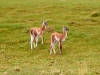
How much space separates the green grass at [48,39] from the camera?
14953 millimetres

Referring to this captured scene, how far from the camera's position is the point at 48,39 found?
24438 mm

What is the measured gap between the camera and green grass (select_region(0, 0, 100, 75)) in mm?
14953

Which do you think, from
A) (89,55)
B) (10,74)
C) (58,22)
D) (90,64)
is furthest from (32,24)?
(10,74)

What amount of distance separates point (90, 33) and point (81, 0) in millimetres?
21601

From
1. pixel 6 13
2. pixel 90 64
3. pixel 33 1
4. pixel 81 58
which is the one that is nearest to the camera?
pixel 90 64

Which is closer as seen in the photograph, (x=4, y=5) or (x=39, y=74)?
(x=39, y=74)

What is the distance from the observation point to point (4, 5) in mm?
41188

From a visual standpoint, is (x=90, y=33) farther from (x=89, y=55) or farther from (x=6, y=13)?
(x=6, y=13)

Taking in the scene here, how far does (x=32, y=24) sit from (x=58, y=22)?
8.02ft

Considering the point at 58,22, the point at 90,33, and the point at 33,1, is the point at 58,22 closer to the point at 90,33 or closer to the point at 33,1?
the point at 90,33

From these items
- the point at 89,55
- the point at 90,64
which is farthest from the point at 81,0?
the point at 90,64

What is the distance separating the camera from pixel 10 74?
1264 cm

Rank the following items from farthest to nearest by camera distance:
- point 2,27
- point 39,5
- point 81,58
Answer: point 39,5, point 2,27, point 81,58

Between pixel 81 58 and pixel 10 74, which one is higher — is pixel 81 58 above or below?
below
